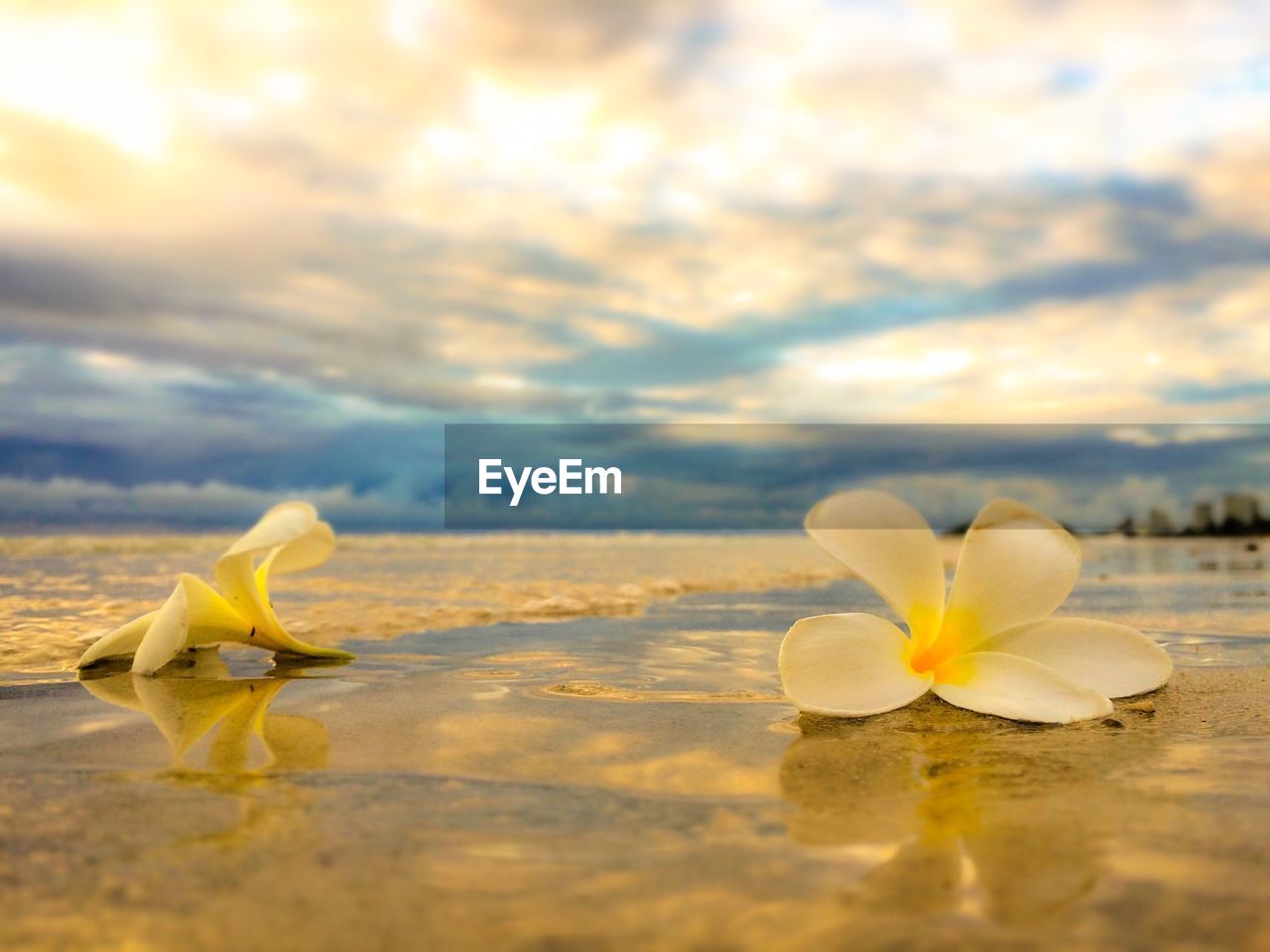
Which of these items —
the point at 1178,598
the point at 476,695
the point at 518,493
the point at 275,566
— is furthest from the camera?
the point at 518,493

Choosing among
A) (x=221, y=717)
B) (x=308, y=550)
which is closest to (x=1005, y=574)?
(x=221, y=717)

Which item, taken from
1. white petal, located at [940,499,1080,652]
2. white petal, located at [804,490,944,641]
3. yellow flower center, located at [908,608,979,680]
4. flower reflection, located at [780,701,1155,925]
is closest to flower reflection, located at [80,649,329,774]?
flower reflection, located at [780,701,1155,925]

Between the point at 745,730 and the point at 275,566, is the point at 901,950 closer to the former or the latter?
the point at 745,730

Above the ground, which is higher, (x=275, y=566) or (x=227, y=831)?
(x=275, y=566)

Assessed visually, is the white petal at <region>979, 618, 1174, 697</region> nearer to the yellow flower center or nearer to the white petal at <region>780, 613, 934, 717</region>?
the yellow flower center

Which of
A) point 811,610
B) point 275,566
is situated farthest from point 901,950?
point 811,610

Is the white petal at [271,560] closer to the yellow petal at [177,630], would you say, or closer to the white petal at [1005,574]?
the yellow petal at [177,630]
